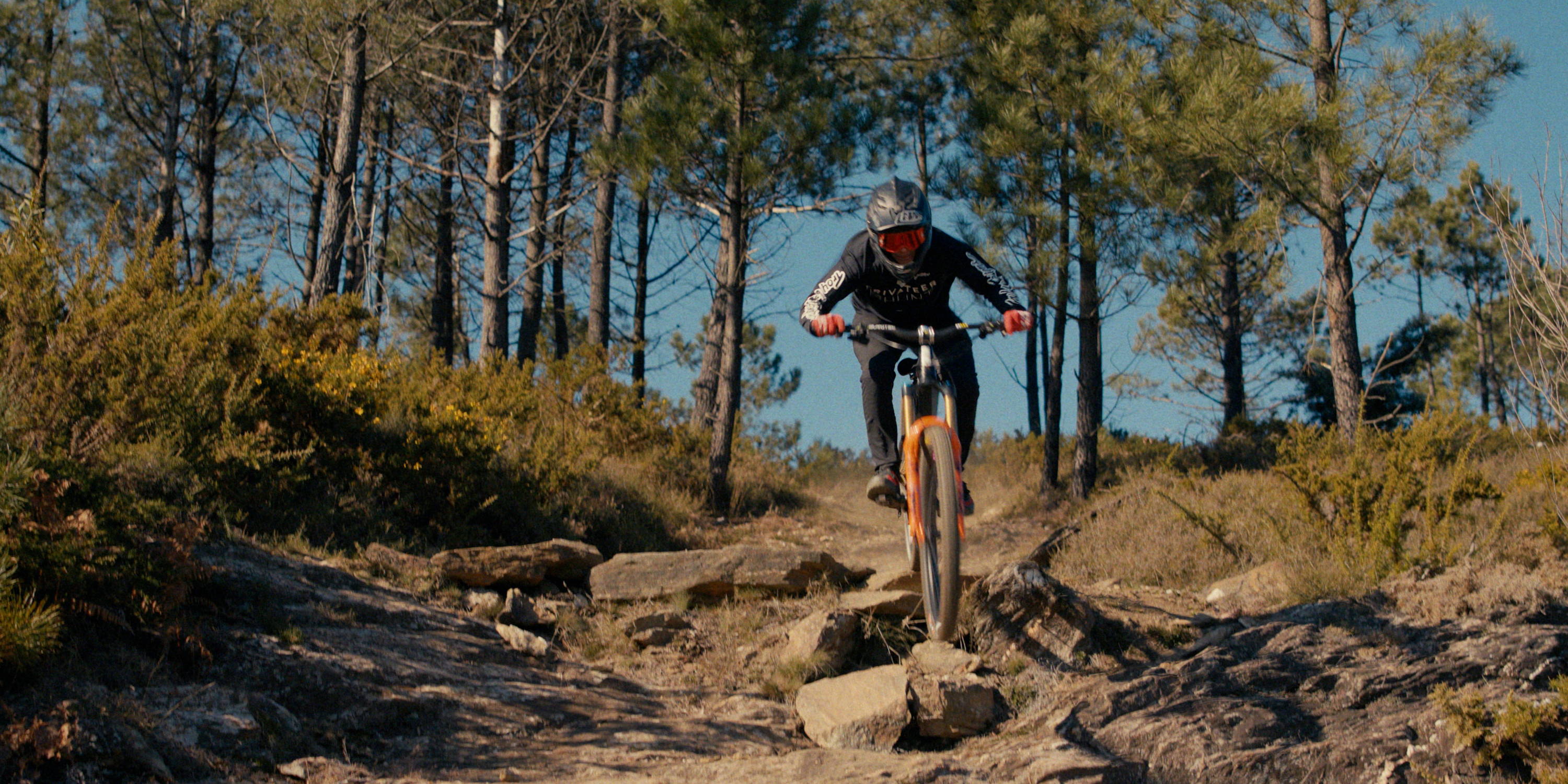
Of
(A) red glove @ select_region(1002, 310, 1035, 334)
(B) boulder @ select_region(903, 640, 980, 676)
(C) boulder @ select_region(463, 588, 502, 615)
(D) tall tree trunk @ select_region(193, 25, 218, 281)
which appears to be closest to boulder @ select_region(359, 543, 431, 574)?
(C) boulder @ select_region(463, 588, 502, 615)

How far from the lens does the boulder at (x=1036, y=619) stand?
677 cm

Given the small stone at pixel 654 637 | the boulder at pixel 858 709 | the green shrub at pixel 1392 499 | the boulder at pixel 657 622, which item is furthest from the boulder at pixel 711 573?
the green shrub at pixel 1392 499

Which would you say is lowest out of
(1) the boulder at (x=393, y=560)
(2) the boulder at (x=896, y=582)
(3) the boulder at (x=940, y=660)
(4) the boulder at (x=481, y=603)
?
(3) the boulder at (x=940, y=660)

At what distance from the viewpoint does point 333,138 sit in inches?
839

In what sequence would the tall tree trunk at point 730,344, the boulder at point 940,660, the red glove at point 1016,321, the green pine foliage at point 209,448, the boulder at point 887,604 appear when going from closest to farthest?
1. the green pine foliage at point 209,448
2. the red glove at point 1016,321
3. the boulder at point 940,660
4. the boulder at point 887,604
5. the tall tree trunk at point 730,344

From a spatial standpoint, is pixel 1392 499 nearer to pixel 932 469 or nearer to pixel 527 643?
pixel 932 469

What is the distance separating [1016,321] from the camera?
5.67m

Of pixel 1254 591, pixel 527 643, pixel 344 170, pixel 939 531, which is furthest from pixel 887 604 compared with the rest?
pixel 344 170

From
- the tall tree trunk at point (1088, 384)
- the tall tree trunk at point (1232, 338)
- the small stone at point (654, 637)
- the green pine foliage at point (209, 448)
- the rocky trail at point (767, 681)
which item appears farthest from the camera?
the tall tree trunk at point (1232, 338)

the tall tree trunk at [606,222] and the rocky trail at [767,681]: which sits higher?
the tall tree trunk at [606,222]

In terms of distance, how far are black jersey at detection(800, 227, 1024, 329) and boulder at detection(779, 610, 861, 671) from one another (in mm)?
1869

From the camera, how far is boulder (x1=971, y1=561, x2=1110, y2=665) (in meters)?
6.77

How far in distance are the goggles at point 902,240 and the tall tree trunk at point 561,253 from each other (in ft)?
38.3

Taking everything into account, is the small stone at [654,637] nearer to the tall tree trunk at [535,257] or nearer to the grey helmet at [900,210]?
the grey helmet at [900,210]
